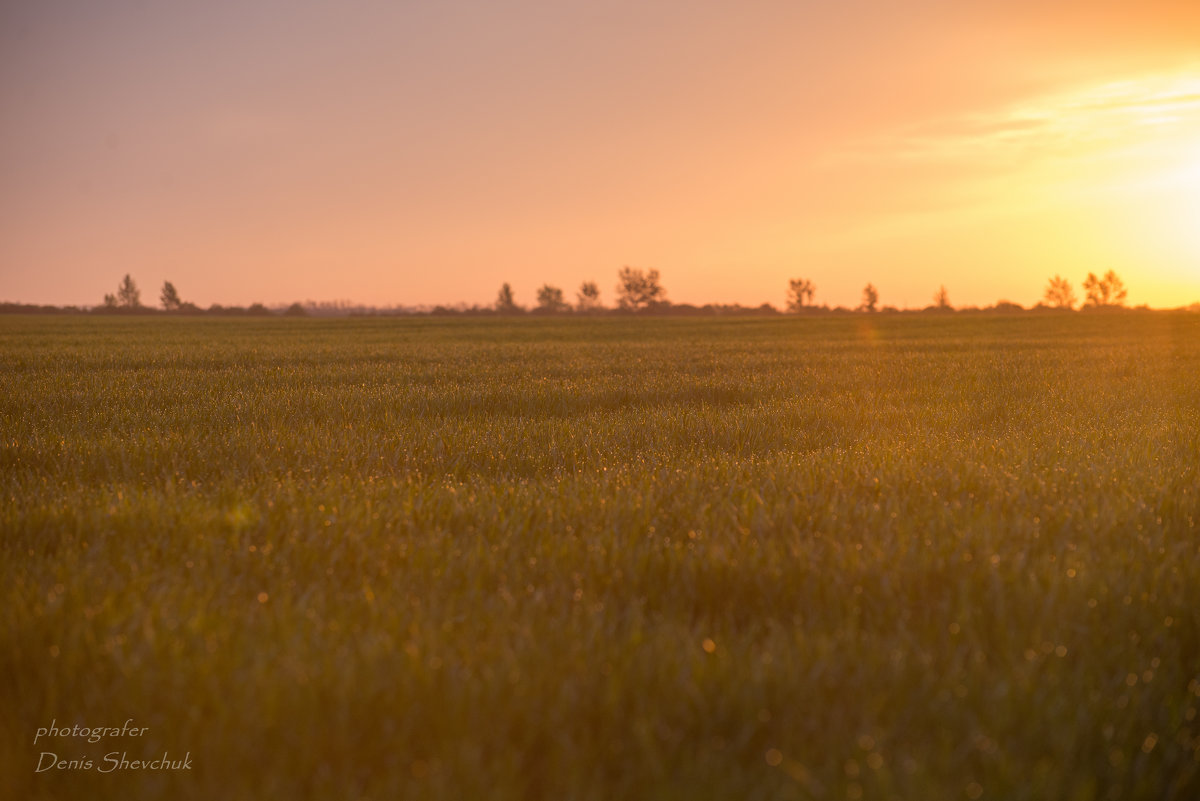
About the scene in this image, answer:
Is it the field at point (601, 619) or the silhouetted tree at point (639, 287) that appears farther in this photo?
the silhouetted tree at point (639, 287)

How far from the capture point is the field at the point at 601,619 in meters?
1.84

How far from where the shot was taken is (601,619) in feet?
8.06

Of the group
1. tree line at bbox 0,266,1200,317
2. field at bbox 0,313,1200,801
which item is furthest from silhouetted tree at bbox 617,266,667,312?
A: field at bbox 0,313,1200,801

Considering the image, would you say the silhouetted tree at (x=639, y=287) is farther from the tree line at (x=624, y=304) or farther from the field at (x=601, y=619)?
the field at (x=601, y=619)

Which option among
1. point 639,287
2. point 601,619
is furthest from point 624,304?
point 601,619

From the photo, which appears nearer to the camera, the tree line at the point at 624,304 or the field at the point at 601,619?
the field at the point at 601,619

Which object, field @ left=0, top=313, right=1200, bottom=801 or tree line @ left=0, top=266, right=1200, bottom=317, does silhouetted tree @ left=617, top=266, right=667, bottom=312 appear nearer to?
tree line @ left=0, top=266, right=1200, bottom=317

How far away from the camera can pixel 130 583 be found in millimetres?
2748

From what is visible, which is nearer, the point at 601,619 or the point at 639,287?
the point at 601,619

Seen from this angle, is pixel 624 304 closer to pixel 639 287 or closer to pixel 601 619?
→ pixel 639 287

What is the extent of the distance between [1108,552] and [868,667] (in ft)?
5.56

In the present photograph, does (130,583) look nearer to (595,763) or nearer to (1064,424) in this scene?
(595,763)

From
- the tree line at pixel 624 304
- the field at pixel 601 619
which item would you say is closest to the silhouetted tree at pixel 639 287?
the tree line at pixel 624 304

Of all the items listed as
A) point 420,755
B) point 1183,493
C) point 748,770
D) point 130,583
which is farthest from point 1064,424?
point 130,583
